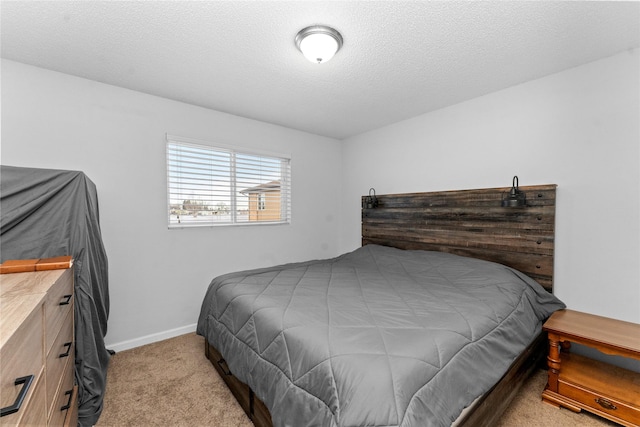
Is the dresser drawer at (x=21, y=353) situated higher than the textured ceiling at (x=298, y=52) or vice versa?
the textured ceiling at (x=298, y=52)

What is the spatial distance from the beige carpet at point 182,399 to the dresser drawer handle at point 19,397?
121 cm

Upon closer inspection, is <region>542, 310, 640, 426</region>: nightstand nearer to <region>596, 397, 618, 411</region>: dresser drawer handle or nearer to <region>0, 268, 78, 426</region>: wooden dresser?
<region>596, 397, 618, 411</region>: dresser drawer handle

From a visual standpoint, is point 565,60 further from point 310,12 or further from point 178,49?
point 178,49

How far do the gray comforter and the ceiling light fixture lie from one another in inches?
63.6

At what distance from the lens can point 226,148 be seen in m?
3.21

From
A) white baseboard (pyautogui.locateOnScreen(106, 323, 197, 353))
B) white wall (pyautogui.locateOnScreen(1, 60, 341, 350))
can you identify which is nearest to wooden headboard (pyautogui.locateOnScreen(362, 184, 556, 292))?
white wall (pyautogui.locateOnScreen(1, 60, 341, 350))

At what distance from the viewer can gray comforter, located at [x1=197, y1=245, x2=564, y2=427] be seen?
1.08 metres

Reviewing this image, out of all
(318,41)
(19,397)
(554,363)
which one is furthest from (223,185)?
(554,363)

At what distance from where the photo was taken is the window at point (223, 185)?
115 inches

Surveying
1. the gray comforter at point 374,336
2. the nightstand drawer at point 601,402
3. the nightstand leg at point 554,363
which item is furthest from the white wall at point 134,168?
the nightstand drawer at point 601,402

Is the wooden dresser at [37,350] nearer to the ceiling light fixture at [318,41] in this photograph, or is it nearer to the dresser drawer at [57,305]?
the dresser drawer at [57,305]

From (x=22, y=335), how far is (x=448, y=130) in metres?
3.39

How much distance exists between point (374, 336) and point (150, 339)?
2437mm

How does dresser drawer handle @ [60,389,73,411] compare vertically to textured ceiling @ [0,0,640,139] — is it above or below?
below
